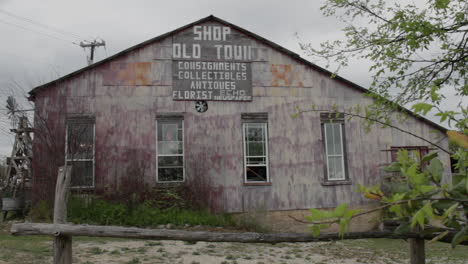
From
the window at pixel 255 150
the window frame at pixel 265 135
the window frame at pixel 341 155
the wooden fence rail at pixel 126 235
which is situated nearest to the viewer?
the wooden fence rail at pixel 126 235

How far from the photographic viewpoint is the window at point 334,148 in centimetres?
1397

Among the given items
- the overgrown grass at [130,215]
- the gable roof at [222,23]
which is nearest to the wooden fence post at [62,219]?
the overgrown grass at [130,215]

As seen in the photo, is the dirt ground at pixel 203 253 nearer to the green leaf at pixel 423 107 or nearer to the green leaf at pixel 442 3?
the green leaf at pixel 442 3

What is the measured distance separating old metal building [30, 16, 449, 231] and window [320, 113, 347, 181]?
3 cm

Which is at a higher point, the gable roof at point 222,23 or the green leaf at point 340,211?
the gable roof at point 222,23

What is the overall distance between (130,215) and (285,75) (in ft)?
22.6

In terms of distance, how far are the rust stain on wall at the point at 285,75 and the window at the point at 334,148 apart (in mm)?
1500

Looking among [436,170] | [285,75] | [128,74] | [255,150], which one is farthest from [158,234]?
[285,75]

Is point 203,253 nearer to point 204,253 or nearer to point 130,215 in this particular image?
point 204,253

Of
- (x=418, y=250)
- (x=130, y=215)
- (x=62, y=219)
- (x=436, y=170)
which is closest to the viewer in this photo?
(x=436, y=170)

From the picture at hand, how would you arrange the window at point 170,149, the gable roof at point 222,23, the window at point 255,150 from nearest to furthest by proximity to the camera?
the gable roof at point 222,23 < the window at point 170,149 < the window at point 255,150

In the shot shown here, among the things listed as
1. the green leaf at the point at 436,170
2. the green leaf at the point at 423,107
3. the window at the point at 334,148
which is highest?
the window at the point at 334,148

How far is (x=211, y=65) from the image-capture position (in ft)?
44.7

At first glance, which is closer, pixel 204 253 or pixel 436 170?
pixel 436 170
